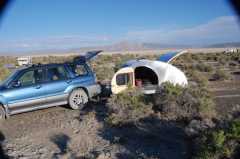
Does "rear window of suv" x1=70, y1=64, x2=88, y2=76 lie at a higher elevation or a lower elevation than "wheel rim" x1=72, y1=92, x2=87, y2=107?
higher

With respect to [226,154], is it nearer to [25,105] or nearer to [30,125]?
[30,125]

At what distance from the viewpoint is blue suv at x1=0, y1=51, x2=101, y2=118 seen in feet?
38.1

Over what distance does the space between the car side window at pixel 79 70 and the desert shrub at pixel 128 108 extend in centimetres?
195

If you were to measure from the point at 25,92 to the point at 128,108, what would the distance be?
320 centimetres

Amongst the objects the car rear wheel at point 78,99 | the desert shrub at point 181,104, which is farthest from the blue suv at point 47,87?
the desert shrub at point 181,104

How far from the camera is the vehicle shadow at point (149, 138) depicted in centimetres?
755

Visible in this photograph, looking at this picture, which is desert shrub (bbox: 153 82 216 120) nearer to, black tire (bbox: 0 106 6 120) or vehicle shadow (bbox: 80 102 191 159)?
vehicle shadow (bbox: 80 102 191 159)

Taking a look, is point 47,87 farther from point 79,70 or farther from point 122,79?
point 122,79

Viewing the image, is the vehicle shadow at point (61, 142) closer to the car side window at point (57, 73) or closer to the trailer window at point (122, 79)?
the car side window at point (57, 73)

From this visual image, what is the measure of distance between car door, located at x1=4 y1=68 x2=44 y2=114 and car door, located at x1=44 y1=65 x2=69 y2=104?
27 cm

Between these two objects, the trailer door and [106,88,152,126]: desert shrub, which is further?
the trailer door

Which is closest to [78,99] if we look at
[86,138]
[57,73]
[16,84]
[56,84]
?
[56,84]

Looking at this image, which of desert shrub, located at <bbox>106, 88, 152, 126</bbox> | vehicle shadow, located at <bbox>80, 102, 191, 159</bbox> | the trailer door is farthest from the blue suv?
vehicle shadow, located at <bbox>80, 102, 191, 159</bbox>

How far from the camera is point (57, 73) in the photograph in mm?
12805
